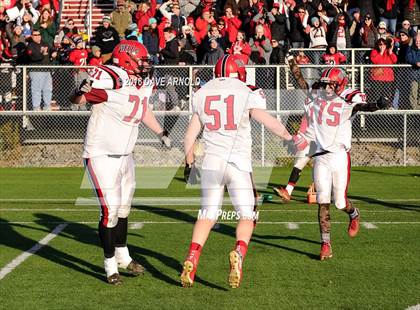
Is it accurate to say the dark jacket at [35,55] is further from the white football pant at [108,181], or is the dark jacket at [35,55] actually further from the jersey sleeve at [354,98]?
the white football pant at [108,181]

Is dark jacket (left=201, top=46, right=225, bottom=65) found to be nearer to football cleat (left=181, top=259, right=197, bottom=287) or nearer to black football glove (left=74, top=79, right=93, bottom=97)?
black football glove (left=74, top=79, right=93, bottom=97)

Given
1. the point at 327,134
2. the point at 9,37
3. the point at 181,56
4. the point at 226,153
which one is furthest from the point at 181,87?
the point at 226,153

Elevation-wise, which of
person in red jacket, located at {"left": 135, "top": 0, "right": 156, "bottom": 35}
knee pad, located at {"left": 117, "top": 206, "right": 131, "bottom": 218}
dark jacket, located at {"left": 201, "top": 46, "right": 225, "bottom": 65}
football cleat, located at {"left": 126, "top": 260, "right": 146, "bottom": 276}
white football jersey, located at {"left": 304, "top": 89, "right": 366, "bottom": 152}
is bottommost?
football cleat, located at {"left": 126, "top": 260, "right": 146, "bottom": 276}

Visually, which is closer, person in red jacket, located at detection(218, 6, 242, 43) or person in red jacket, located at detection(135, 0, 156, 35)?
person in red jacket, located at detection(218, 6, 242, 43)

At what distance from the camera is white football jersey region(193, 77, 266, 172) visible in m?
8.59

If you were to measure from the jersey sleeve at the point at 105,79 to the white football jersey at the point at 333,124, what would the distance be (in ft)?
9.43

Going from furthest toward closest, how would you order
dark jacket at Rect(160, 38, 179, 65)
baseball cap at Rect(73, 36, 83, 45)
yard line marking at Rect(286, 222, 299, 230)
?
baseball cap at Rect(73, 36, 83, 45) < dark jacket at Rect(160, 38, 179, 65) < yard line marking at Rect(286, 222, 299, 230)

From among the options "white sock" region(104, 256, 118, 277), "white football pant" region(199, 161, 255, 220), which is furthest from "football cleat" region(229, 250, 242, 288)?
"white sock" region(104, 256, 118, 277)

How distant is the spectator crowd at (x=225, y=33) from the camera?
20766 millimetres

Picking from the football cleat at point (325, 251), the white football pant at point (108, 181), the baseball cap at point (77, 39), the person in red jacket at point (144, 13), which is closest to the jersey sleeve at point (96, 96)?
the white football pant at point (108, 181)

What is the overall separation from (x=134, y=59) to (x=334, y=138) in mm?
2849

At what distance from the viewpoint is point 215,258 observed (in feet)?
32.9

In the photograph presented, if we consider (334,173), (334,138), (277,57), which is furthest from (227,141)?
(277,57)

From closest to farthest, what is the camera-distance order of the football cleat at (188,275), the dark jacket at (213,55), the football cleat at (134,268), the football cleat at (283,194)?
the football cleat at (188,275), the football cleat at (134,268), the football cleat at (283,194), the dark jacket at (213,55)
